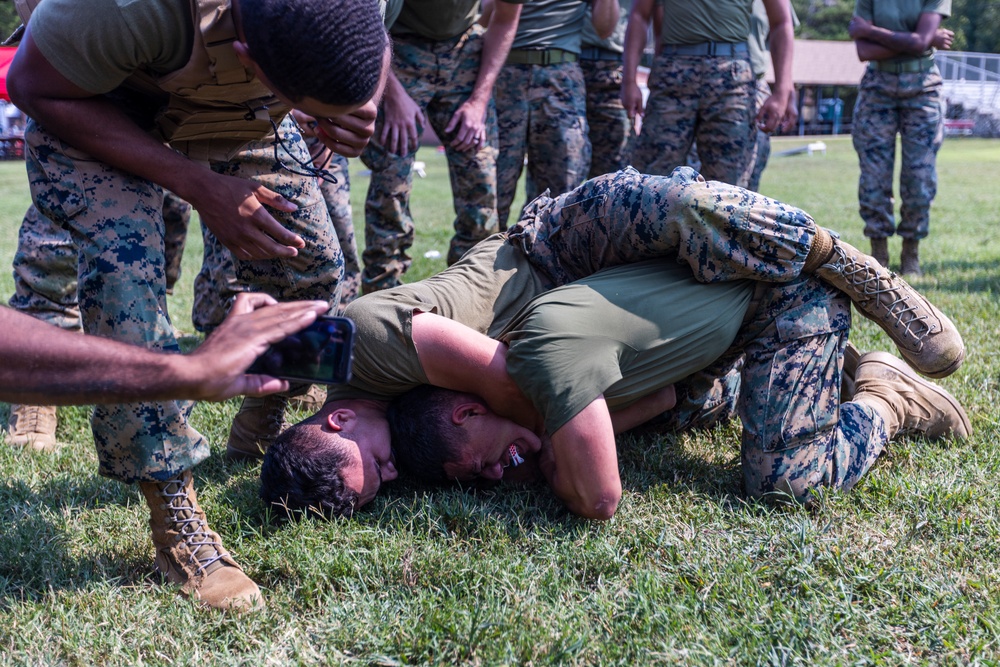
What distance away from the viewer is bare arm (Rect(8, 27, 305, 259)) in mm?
2297

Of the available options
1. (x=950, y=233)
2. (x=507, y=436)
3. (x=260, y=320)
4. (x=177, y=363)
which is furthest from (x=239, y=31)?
(x=950, y=233)

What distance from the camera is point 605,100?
6082 millimetres

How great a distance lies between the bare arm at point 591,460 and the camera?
2.51 metres

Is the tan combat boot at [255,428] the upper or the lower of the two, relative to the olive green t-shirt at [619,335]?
lower

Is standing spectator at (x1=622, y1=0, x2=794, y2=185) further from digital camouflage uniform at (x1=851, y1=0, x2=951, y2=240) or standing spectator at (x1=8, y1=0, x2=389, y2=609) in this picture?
standing spectator at (x1=8, y1=0, x2=389, y2=609)

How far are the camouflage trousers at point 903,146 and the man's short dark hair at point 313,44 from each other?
209 inches

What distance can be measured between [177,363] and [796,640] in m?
1.48

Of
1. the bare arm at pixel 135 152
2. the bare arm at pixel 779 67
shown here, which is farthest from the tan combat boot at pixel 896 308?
the bare arm at pixel 779 67

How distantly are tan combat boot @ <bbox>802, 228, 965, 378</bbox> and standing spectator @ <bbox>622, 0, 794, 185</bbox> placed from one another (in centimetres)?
266

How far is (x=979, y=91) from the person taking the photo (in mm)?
37562

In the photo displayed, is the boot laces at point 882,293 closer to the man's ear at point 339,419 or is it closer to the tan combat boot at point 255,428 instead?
the man's ear at point 339,419

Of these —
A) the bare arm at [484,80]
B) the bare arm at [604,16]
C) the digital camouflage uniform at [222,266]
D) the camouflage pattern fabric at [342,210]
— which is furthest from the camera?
the bare arm at [604,16]

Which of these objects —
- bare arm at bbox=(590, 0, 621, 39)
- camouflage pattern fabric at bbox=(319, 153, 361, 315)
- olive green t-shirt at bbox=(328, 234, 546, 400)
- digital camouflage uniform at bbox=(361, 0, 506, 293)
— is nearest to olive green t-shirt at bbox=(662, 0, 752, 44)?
bare arm at bbox=(590, 0, 621, 39)

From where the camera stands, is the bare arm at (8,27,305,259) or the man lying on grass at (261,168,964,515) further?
the man lying on grass at (261,168,964,515)
